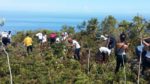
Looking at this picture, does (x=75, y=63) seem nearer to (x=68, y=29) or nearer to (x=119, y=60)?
(x=119, y=60)

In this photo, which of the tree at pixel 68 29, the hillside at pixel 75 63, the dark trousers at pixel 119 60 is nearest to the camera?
the dark trousers at pixel 119 60

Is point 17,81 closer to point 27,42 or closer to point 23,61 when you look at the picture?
point 23,61

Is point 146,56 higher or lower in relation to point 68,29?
higher

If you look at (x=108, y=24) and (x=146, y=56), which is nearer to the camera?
(x=146, y=56)

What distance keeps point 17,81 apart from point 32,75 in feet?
4.06

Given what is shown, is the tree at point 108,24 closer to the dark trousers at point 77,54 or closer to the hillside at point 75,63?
the hillside at point 75,63

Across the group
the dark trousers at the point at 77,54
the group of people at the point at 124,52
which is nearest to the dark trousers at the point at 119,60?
the group of people at the point at 124,52

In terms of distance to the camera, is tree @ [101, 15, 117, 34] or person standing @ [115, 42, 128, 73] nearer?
person standing @ [115, 42, 128, 73]

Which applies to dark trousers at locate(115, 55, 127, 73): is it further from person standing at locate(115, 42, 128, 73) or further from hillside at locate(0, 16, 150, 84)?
hillside at locate(0, 16, 150, 84)

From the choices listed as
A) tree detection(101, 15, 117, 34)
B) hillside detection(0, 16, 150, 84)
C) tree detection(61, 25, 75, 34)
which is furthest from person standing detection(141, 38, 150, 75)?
tree detection(61, 25, 75, 34)

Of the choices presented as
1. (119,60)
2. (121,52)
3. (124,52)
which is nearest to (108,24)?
(119,60)

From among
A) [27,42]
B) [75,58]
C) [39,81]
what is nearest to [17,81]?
[39,81]

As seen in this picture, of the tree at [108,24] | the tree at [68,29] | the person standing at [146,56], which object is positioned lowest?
the tree at [68,29]

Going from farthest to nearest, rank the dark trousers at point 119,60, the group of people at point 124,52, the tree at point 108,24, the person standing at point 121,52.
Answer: the tree at point 108,24 → the dark trousers at point 119,60 → the person standing at point 121,52 → the group of people at point 124,52
